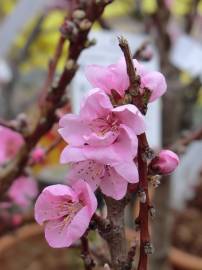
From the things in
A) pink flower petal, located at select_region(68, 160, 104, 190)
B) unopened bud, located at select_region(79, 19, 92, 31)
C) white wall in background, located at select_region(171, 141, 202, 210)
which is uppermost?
unopened bud, located at select_region(79, 19, 92, 31)

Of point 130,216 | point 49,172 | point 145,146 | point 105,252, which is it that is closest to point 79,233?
point 145,146

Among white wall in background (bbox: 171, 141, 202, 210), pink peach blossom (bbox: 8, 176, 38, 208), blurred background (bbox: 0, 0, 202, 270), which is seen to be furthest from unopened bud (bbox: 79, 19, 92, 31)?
white wall in background (bbox: 171, 141, 202, 210)

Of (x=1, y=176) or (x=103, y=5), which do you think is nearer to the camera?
(x=103, y=5)

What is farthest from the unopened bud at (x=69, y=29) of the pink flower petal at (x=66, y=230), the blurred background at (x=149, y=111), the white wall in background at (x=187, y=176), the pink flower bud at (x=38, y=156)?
the white wall in background at (x=187, y=176)

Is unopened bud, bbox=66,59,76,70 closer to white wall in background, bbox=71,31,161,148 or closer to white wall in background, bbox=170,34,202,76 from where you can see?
white wall in background, bbox=71,31,161,148

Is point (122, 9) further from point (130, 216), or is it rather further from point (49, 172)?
point (130, 216)

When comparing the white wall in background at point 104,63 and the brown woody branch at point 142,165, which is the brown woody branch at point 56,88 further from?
the brown woody branch at point 142,165

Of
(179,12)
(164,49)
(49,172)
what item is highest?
(164,49)

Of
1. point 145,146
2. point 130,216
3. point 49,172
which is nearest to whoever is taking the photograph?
point 145,146
